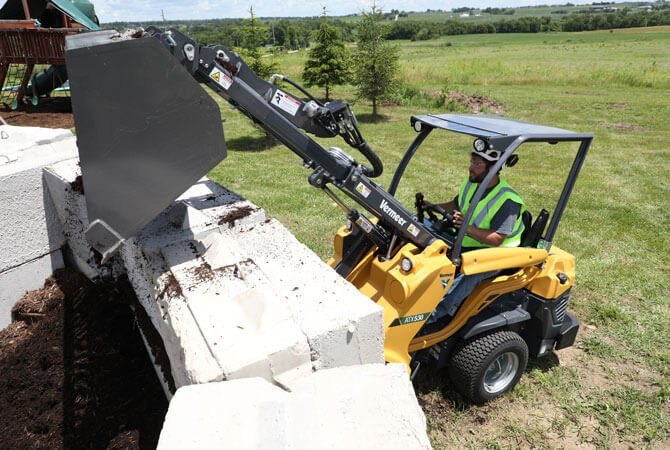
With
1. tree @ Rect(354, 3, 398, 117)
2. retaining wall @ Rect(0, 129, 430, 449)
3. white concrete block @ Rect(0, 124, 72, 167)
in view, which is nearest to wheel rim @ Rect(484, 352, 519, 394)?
retaining wall @ Rect(0, 129, 430, 449)

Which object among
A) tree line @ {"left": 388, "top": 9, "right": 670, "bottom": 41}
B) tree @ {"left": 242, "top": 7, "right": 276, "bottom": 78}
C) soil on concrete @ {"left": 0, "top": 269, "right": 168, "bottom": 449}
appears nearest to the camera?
soil on concrete @ {"left": 0, "top": 269, "right": 168, "bottom": 449}

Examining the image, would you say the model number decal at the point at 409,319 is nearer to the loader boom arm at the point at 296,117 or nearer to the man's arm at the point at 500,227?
the loader boom arm at the point at 296,117

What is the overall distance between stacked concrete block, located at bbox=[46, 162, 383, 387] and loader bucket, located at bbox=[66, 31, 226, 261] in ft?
1.47

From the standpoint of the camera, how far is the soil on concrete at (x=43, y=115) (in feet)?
39.9

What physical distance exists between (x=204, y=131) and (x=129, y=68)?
0.47 meters

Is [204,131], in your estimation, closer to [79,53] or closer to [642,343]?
[79,53]

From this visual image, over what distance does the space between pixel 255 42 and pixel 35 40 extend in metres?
6.32

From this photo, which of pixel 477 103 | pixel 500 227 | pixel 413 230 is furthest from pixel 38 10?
pixel 500 227

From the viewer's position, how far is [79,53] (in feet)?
7.05

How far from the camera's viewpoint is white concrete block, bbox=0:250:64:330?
3.51 meters

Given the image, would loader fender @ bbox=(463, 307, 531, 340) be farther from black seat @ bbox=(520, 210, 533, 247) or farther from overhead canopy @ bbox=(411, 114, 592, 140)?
overhead canopy @ bbox=(411, 114, 592, 140)

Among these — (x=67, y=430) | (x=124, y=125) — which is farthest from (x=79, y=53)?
(x=67, y=430)

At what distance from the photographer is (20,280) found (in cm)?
360

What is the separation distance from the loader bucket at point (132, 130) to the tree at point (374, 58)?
535 inches
